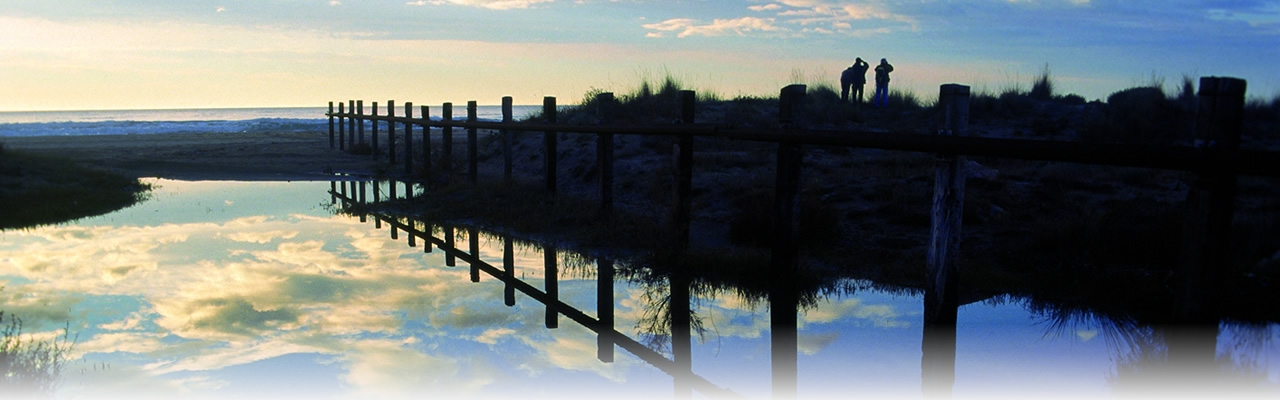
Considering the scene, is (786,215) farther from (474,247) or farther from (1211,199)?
(474,247)

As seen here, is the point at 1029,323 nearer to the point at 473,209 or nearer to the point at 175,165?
the point at 473,209

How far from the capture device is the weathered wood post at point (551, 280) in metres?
7.02

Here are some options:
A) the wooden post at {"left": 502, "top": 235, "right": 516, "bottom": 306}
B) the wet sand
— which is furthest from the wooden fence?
the wet sand

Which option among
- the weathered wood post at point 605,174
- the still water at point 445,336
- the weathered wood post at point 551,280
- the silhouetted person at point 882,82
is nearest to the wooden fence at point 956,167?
the still water at point 445,336

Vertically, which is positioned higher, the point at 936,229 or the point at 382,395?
the point at 936,229

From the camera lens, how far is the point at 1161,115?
61.7 feet

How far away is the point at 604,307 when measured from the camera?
741 cm

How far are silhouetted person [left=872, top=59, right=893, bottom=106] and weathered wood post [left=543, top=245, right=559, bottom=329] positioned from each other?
50.2ft

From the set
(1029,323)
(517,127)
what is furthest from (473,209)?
(1029,323)

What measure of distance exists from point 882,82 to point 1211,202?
19778 mm

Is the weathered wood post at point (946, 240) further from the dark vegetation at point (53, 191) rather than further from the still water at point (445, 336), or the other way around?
the dark vegetation at point (53, 191)

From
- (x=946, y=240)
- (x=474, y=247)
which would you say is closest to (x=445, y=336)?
(x=946, y=240)

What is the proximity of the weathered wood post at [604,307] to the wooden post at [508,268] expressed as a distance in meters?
0.71

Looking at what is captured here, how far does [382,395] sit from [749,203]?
18.4ft
